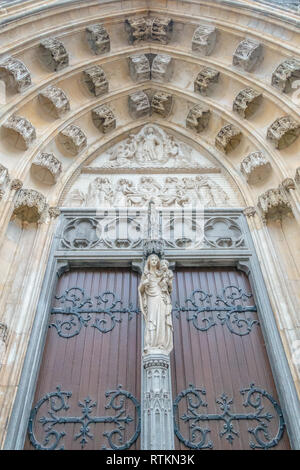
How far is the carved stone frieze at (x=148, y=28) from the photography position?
6.19m

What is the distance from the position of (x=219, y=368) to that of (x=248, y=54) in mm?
5048

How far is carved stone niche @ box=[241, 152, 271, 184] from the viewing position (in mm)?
5141

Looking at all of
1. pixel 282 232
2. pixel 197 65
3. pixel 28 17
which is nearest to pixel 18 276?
pixel 282 232

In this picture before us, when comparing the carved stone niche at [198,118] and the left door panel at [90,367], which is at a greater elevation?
the carved stone niche at [198,118]

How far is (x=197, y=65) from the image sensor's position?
20.2 ft

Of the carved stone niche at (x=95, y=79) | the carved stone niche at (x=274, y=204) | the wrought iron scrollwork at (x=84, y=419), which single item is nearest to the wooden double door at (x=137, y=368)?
the wrought iron scrollwork at (x=84, y=419)

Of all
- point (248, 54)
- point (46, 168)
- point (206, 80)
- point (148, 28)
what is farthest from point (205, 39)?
point (46, 168)

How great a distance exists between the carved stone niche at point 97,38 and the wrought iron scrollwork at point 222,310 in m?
4.77

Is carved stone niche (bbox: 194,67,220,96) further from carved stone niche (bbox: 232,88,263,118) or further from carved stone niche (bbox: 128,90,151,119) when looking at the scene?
carved stone niche (bbox: 128,90,151,119)

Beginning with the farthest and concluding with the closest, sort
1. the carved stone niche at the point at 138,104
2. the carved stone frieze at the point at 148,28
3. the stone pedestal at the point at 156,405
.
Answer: the carved stone niche at the point at 138,104 → the carved stone frieze at the point at 148,28 → the stone pedestal at the point at 156,405

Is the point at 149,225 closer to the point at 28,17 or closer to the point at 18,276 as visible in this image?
the point at 18,276

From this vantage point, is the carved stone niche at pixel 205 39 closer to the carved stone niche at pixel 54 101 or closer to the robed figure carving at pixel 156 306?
the carved stone niche at pixel 54 101
